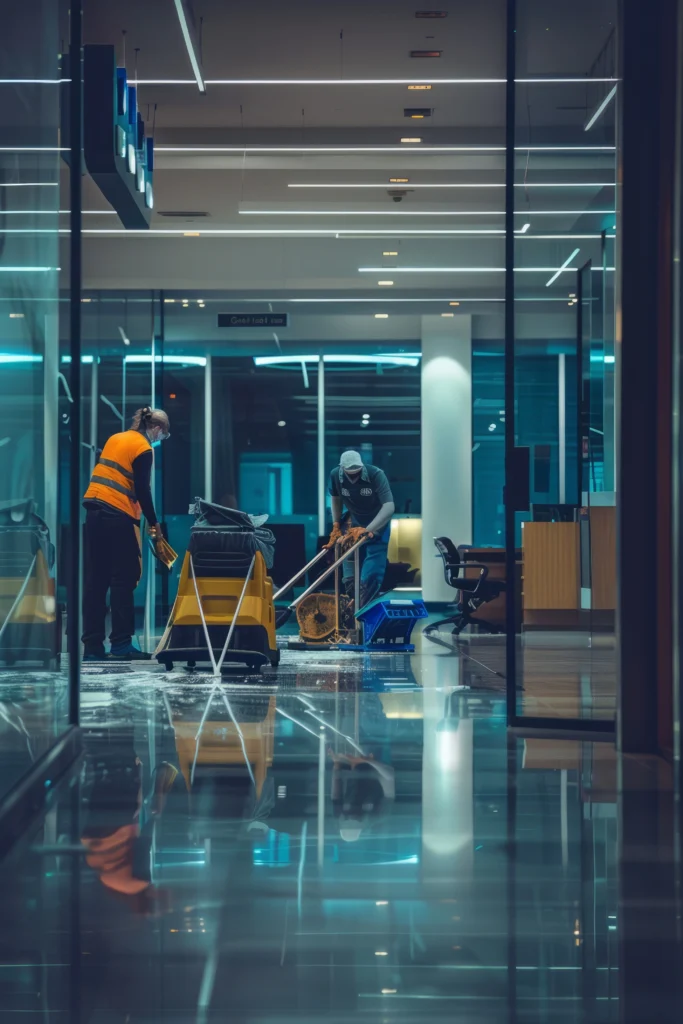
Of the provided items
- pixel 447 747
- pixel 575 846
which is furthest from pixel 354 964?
pixel 447 747

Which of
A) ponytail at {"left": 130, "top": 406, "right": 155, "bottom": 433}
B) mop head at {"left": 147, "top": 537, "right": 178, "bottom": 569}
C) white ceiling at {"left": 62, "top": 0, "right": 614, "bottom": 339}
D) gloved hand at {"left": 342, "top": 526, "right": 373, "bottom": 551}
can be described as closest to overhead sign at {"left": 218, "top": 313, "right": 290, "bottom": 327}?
white ceiling at {"left": 62, "top": 0, "right": 614, "bottom": 339}

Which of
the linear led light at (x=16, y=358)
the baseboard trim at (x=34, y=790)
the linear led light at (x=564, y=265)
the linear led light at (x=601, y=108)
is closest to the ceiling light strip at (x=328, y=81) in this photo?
the linear led light at (x=564, y=265)

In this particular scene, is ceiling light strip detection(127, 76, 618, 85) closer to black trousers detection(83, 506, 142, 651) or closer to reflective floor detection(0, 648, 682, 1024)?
black trousers detection(83, 506, 142, 651)

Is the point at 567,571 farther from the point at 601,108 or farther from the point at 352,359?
the point at 352,359

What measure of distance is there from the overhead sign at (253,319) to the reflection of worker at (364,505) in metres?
4.75

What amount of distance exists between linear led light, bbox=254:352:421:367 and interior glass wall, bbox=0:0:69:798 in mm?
10048

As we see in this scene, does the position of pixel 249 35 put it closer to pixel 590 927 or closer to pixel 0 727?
pixel 0 727

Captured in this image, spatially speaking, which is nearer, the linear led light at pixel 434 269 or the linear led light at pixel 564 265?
the linear led light at pixel 564 265

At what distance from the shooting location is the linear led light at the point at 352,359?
46.5 ft

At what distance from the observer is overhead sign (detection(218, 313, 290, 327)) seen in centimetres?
1300

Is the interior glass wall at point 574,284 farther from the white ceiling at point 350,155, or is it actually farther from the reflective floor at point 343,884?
the reflective floor at point 343,884

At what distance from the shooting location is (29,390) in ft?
11.4

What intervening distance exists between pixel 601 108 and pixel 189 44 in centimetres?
408

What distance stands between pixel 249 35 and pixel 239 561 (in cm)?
406
